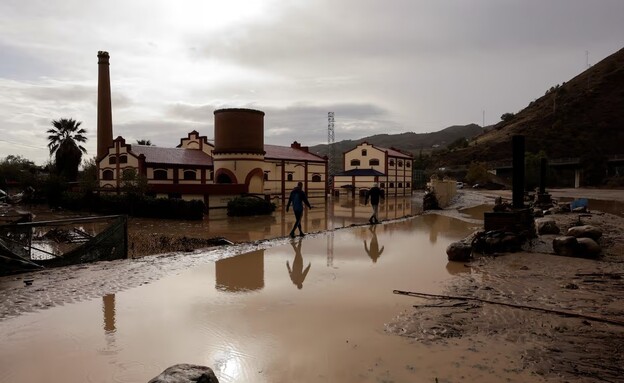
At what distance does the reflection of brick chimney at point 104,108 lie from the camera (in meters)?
42.1

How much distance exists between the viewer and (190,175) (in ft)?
123

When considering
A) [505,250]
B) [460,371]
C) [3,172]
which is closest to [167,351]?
[460,371]

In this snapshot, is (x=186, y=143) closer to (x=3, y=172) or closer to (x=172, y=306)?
(x=3, y=172)

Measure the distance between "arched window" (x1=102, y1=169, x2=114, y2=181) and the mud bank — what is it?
3548 centimetres

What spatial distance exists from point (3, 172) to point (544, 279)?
71.1 metres

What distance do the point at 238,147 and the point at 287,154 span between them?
12.1 m

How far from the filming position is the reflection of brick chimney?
42094mm

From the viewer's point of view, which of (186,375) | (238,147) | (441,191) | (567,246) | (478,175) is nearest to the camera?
(186,375)

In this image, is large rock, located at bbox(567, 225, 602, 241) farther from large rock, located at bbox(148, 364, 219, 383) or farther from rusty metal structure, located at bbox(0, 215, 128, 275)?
rusty metal structure, located at bbox(0, 215, 128, 275)

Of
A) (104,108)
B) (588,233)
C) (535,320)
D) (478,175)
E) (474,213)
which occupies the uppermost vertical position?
(104,108)

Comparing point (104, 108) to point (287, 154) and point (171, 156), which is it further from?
point (287, 154)

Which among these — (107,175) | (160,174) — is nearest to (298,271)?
(160,174)

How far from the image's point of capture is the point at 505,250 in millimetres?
10914

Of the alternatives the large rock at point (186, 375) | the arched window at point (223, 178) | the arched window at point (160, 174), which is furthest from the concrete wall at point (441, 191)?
the large rock at point (186, 375)
